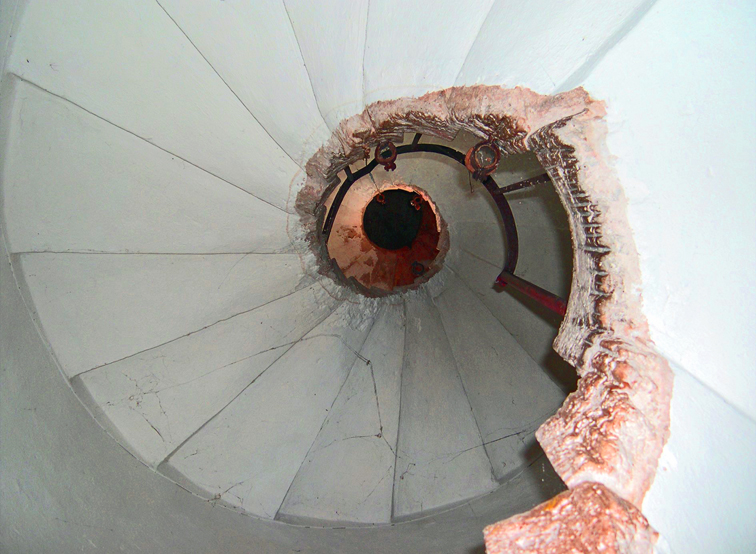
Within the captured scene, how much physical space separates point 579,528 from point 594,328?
603 millimetres

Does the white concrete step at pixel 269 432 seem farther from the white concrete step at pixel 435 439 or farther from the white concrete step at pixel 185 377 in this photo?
the white concrete step at pixel 435 439

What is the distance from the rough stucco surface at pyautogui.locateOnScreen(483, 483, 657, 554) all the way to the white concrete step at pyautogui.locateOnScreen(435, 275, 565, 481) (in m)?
1.58

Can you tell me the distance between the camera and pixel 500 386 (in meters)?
2.81

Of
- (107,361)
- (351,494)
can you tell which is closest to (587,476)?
(351,494)

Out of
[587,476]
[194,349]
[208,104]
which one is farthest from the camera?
[194,349]

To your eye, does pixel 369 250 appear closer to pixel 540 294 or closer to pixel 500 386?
pixel 500 386

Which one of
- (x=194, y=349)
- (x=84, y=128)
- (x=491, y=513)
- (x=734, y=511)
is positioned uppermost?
(x=84, y=128)

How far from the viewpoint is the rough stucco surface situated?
990 mm

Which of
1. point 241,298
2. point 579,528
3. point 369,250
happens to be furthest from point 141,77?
point 369,250

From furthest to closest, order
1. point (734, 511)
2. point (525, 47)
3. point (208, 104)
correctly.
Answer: point (208, 104), point (525, 47), point (734, 511)

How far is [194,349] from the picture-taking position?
2236 millimetres

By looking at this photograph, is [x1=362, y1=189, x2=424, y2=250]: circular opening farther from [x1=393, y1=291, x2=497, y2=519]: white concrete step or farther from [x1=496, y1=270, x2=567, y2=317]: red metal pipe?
[x1=496, y1=270, x2=567, y2=317]: red metal pipe

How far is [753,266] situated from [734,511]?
561 mm

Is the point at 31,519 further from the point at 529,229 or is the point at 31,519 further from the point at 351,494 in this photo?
the point at 529,229
